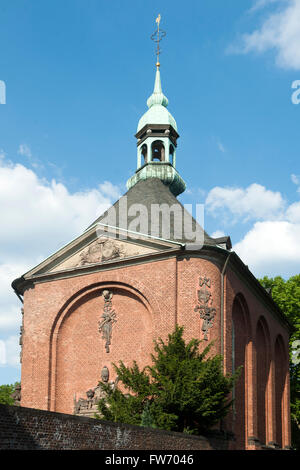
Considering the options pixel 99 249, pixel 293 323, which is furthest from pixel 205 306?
pixel 293 323

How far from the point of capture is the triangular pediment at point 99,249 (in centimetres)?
2772

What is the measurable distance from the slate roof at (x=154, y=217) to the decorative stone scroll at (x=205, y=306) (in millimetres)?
2024

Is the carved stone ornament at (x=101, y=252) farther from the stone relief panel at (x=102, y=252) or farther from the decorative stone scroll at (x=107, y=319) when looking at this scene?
the decorative stone scroll at (x=107, y=319)

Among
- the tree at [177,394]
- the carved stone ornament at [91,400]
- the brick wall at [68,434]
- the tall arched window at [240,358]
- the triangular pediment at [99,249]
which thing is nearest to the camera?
the brick wall at [68,434]

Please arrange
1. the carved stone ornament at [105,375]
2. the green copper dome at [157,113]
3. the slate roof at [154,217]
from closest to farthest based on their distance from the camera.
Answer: the carved stone ornament at [105,375]
the slate roof at [154,217]
the green copper dome at [157,113]

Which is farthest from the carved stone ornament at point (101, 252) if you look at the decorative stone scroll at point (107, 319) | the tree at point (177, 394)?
the tree at point (177, 394)

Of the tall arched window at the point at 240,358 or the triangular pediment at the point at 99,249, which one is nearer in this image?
the triangular pediment at the point at 99,249

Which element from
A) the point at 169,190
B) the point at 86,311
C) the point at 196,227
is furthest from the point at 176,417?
the point at 169,190

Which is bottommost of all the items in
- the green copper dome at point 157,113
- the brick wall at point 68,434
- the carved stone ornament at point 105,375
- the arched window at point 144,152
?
the brick wall at point 68,434

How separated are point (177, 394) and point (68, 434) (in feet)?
25.1

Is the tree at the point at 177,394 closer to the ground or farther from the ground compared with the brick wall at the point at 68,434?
farther from the ground

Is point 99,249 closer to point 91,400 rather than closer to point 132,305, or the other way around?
point 132,305

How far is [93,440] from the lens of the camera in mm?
15234
